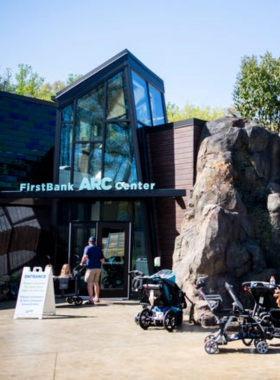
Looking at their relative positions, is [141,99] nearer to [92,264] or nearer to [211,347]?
[92,264]

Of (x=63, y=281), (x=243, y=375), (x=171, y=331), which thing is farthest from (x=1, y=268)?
(x=243, y=375)

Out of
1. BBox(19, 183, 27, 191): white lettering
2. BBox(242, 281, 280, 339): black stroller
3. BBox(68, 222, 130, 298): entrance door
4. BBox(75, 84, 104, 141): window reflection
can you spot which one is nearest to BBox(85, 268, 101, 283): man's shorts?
BBox(68, 222, 130, 298): entrance door

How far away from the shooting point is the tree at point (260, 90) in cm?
2911

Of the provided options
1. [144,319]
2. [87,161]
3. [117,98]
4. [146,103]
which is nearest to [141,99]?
[146,103]

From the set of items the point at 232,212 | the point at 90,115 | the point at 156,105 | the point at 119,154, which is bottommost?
the point at 232,212

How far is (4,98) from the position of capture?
59.7 ft

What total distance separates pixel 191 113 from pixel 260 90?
2515 centimetres

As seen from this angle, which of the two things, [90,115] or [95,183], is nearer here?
[95,183]

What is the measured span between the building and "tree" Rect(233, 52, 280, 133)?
496 inches

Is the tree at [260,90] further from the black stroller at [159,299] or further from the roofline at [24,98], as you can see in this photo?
the black stroller at [159,299]

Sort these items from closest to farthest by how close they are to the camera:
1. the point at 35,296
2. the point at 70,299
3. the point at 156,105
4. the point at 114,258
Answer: the point at 35,296 → the point at 70,299 → the point at 114,258 → the point at 156,105

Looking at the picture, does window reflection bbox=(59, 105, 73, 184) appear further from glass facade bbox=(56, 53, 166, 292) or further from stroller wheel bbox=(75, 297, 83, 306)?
stroller wheel bbox=(75, 297, 83, 306)

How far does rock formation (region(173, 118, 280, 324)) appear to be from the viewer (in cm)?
1183

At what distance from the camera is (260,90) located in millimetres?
29266
